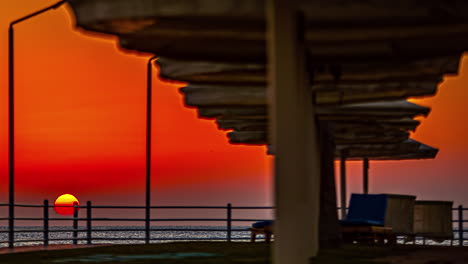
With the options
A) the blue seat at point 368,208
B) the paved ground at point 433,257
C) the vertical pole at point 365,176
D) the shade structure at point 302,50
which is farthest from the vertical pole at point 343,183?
the paved ground at point 433,257

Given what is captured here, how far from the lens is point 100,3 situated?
468 inches

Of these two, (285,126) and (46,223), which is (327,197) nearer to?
(46,223)

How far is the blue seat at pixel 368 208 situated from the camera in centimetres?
2278

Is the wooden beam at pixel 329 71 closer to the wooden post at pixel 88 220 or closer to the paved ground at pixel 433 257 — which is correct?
the paved ground at pixel 433 257

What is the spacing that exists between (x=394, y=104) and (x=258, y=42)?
657cm

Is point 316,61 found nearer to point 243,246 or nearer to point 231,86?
point 231,86

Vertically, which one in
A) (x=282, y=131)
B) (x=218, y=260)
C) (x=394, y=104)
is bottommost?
(x=218, y=260)

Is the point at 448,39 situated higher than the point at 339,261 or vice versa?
the point at 448,39

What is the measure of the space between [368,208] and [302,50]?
36.6 ft

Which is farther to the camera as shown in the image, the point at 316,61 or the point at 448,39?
the point at 316,61

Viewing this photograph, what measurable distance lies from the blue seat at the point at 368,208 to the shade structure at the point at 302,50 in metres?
2.35

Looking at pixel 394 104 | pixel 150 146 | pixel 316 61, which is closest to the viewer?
pixel 316 61

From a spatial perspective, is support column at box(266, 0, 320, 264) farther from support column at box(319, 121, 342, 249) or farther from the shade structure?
support column at box(319, 121, 342, 249)

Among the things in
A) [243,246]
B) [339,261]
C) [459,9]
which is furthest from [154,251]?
[459,9]
